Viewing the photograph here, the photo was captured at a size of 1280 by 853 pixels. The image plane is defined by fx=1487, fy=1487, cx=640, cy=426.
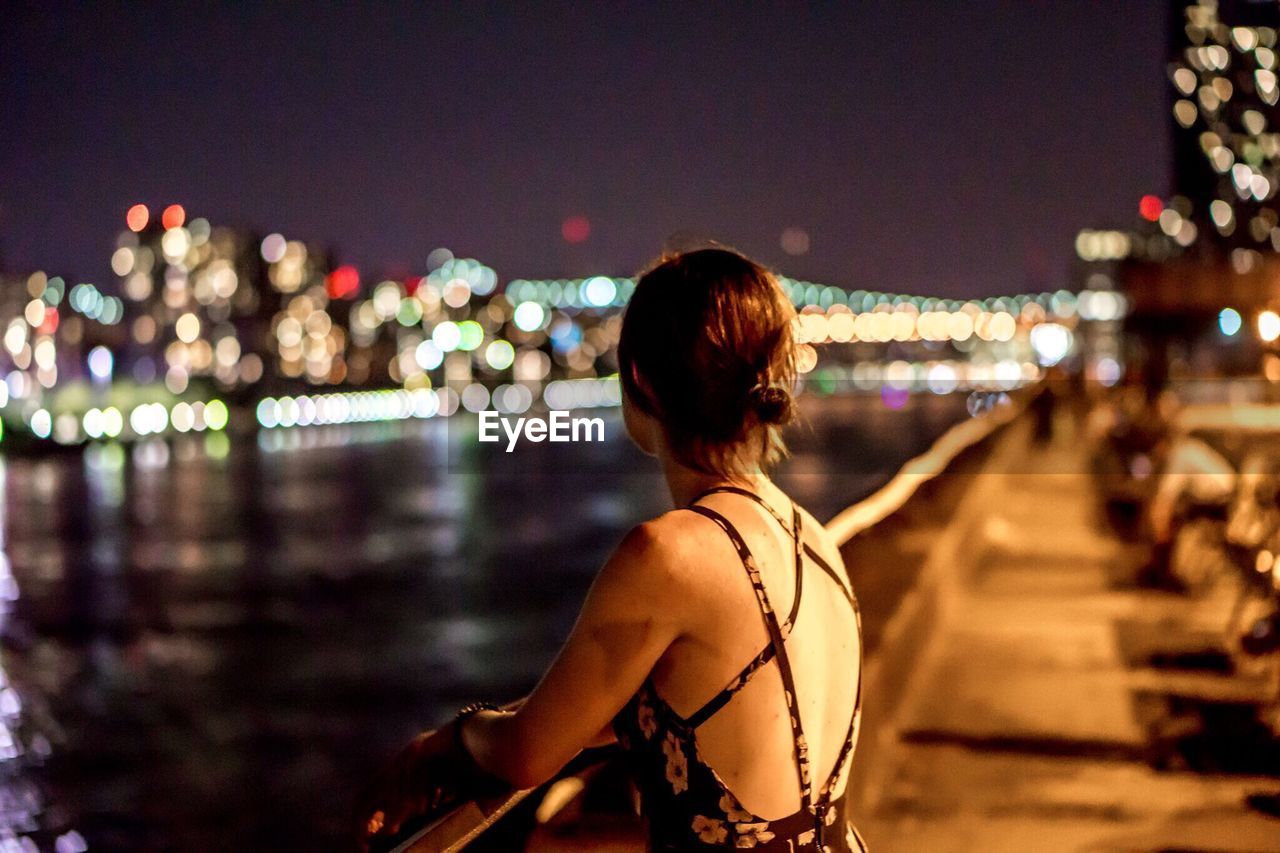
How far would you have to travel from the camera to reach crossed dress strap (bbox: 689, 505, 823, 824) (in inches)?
65.5

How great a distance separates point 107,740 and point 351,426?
511 feet

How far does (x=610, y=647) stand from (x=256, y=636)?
23.1 metres

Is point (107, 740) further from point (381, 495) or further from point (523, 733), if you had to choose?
point (381, 495)

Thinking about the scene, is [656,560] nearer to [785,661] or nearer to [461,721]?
[785,661]

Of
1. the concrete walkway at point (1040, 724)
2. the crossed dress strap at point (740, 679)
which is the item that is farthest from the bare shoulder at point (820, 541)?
the concrete walkway at point (1040, 724)

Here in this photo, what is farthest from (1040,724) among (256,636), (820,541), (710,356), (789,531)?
(256,636)

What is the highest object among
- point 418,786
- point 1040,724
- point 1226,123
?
point 1226,123

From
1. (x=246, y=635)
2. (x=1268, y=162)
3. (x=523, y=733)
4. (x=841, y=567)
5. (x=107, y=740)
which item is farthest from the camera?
(x=1268, y=162)

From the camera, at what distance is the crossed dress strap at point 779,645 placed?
1.66 metres

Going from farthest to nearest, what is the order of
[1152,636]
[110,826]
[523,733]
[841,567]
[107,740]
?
1. [107,740]
2. [110,826]
3. [1152,636]
4. [841,567]
5. [523,733]

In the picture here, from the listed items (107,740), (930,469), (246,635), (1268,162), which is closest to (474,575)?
(246,635)

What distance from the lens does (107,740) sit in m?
16.3

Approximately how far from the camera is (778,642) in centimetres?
168

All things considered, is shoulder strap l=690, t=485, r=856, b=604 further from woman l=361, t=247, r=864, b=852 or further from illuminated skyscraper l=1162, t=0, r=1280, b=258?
illuminated skyscraper l=1162, t=0, r=1280, b=258
